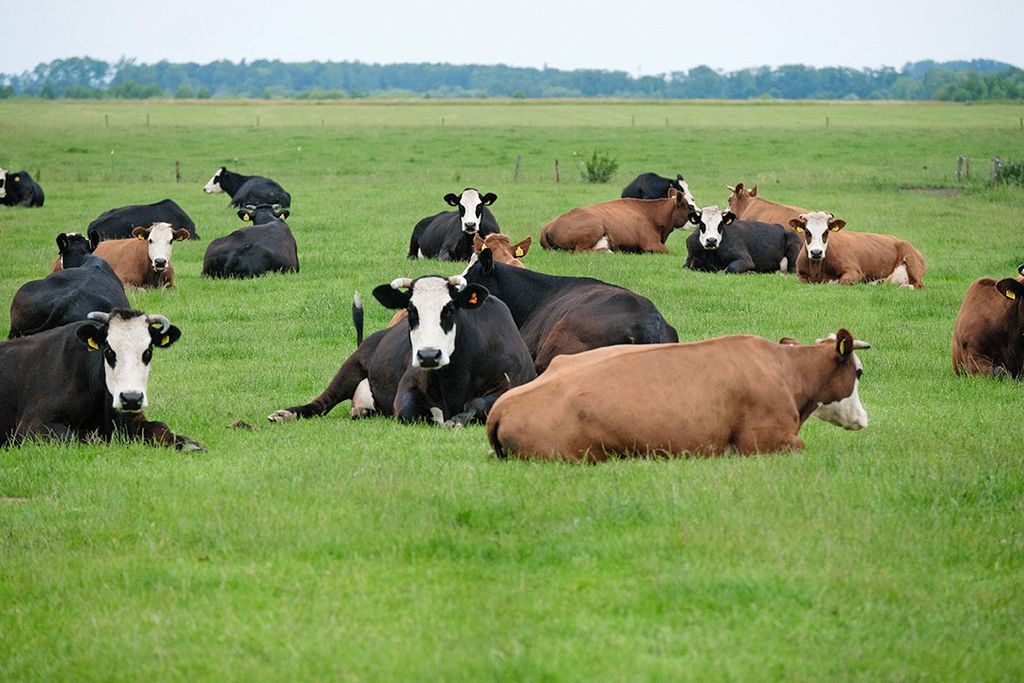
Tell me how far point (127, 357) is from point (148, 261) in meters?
11.0

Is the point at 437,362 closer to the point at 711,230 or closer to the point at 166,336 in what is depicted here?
the point at 166,336

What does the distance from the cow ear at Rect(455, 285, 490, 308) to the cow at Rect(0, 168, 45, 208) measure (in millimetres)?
26371

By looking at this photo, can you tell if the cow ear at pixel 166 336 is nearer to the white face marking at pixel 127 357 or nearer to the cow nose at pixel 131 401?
the white face marking at pixel 127 357

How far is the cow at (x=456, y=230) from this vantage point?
2406 centimetres

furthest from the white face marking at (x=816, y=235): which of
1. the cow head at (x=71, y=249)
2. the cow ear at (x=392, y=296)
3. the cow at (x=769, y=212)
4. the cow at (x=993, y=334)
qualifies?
the cow ear at (x=392, y=296)

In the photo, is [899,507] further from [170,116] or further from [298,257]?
[170,116]

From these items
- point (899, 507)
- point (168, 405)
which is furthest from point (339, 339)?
point (899, 507)

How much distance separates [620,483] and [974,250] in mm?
18839

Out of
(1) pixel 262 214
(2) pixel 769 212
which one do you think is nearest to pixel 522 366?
(1) pixel 262 214

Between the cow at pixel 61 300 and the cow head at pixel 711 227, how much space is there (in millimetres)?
10744

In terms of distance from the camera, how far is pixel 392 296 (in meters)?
11.8

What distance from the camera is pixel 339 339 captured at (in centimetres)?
1634

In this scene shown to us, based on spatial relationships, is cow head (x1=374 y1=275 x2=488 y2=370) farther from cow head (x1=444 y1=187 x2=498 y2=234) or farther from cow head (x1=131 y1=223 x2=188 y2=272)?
cow head (x1=444 y1=187 x2=498 y2=234)

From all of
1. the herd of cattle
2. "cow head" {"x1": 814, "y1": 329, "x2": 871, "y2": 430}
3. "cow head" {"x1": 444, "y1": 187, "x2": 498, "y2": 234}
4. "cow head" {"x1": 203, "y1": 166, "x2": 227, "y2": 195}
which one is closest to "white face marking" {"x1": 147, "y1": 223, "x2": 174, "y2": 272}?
the herd of cattle
